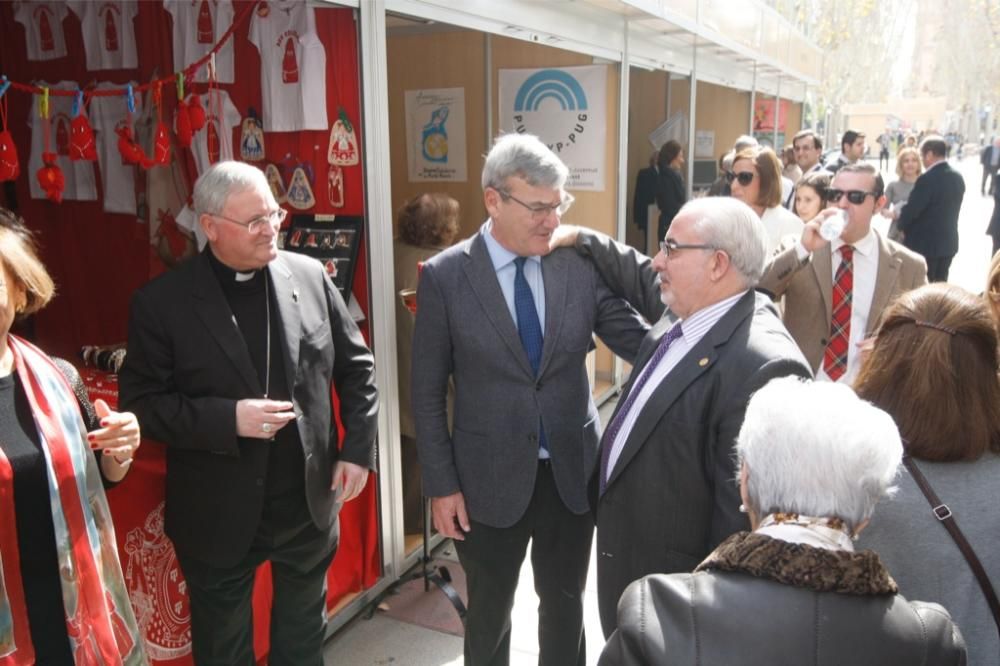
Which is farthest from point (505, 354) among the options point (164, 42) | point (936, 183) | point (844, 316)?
point (936, 183)

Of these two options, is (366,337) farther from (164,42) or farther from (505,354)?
(164,42)

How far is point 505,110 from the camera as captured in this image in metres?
5.09

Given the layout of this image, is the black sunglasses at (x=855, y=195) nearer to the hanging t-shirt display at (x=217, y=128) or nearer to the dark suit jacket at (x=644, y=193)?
the hanging t-shirt display at (x=217, y=128)

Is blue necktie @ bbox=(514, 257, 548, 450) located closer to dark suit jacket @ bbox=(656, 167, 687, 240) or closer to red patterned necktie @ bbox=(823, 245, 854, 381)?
red patterned necktie @ bbox=(823, 245, 854, 381)

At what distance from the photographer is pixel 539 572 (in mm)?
2389

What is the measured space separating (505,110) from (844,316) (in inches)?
110

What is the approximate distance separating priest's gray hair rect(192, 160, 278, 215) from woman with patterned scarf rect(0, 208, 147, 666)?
44cm

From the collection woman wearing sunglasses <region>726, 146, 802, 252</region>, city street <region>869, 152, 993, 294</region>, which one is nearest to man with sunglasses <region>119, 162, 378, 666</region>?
woman wearing sunglasses <region>726, 146, 802, 252</region>

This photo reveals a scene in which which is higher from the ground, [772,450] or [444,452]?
[772,450]

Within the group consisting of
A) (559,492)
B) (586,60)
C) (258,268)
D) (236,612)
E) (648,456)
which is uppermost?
(586,60)

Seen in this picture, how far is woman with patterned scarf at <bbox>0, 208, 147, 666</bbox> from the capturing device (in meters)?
1.69

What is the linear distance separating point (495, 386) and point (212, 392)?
2.58 feet

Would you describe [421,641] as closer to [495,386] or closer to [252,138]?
[495,386]

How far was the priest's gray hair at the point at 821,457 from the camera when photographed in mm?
1127
